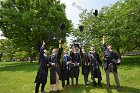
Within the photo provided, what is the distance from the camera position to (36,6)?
37.7 m

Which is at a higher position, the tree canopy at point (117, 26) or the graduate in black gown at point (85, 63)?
the tree canopy at point (117, 26)

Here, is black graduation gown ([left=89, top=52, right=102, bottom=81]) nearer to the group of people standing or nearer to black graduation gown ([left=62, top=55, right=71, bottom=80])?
the group of people standing

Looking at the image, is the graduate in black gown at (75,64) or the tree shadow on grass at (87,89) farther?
the graduate in black gown at (75,64)

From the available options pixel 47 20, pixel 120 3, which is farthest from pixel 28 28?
pixel 120 3

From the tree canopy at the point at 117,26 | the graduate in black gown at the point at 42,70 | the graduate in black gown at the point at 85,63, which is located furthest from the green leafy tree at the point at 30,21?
the graduate in black gown at the point at 42,70

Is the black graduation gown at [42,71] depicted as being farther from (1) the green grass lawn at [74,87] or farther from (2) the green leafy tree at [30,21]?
(2) the green leafy tree at [30,21]

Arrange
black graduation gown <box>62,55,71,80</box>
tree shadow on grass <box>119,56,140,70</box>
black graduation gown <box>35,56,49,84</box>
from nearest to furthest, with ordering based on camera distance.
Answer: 1. black graduation gown <box>35,56,49,84</box>
2. black graduation gown <box>62,55,71,80</box>
3. tree shadow on grass <box>119,56,140,70</box>

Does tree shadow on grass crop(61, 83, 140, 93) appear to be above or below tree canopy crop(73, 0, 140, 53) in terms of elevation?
below

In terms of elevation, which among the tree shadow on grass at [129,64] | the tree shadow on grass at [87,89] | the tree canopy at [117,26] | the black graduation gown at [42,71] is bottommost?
the tree shadow on grass at [87,89]

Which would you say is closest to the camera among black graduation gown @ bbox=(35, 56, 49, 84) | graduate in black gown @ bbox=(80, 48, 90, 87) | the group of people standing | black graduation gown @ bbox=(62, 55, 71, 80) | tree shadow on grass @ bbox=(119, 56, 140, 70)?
black graduation gown @ bbox=(35, 56, 49, 84)

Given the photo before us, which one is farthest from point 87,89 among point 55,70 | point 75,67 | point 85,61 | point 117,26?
point 117,26

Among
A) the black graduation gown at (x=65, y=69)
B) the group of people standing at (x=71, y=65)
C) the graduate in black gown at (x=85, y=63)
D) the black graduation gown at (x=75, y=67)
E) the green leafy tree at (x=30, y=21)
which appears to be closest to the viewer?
the group of people standing at (x=71, y=65)

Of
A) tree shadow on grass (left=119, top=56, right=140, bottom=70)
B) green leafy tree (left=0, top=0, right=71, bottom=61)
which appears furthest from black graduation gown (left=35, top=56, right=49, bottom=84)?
green leafy tree (left=0, top=0, right=71, bottom=61)

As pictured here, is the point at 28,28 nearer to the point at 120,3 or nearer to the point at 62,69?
the point at 120,3
